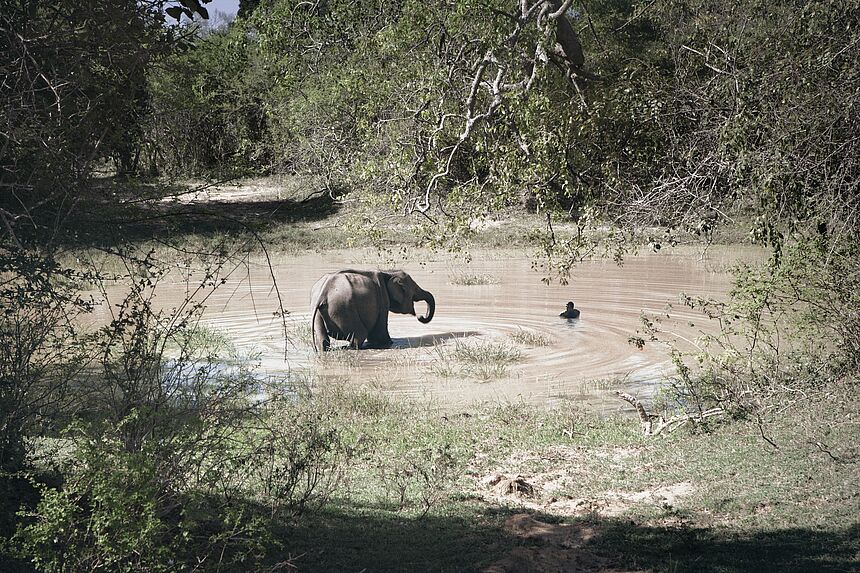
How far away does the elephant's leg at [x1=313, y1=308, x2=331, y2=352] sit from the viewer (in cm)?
1814

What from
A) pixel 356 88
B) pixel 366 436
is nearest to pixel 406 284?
pixel 356 88

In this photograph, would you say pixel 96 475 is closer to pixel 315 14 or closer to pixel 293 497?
pixel 293 497

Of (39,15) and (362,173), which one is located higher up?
(39,15)

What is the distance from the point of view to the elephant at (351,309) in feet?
59.7

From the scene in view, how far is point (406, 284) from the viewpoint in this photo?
19.6 m

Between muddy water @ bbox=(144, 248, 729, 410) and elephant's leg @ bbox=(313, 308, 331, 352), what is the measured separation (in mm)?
248

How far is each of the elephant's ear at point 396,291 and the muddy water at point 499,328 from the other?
2.76 ft

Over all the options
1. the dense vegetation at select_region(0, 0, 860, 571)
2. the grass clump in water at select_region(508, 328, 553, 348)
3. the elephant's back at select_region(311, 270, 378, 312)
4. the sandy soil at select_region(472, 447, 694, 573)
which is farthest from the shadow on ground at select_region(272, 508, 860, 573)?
the elephant's back at select_region(311, 270, 378, 312)

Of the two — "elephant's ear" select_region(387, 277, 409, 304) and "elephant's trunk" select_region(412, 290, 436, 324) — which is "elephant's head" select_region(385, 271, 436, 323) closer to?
"elephant's ear" select_region(387, 277, 409, 304)

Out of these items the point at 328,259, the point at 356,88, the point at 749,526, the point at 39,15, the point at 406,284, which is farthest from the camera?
the point at 328,259

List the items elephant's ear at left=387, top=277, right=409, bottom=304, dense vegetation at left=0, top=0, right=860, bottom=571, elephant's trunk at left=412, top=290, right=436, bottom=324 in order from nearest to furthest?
dense vegetation at left=0, top=0, right=860, bottom=571 < elephant's ear at left=387, top=277, right=409, bottom=304 < elephant's trunk at left=412, top=290, right=436, bottom=324

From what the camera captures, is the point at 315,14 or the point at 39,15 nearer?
the point at 39,15

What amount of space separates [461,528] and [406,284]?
470 inches

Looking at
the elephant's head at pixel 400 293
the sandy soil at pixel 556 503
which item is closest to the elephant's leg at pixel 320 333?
the elephant's head at pixel 400 293
